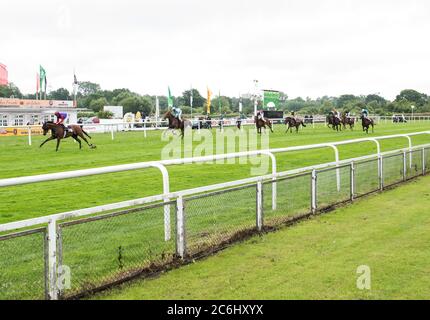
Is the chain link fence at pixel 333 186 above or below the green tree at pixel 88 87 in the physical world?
below

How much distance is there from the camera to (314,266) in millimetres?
4746

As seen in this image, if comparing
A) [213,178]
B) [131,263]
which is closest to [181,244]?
[131,263]

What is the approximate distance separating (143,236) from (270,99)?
152 feet

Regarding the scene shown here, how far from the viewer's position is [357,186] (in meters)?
8.87

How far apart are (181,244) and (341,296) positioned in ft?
5.52

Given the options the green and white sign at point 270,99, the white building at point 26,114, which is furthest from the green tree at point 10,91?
the green and white sign at point 270,99

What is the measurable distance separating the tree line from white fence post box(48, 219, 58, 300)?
4783 cm

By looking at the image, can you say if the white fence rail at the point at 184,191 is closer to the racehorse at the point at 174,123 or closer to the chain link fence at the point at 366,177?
the chain link fence at the point at 366,177

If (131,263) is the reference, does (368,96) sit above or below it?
above

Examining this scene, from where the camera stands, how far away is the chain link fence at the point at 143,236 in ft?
Result: 12.8

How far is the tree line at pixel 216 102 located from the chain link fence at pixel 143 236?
45.0 meters

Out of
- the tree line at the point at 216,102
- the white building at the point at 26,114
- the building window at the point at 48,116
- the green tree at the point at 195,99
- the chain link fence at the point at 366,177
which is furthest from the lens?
the green tree at the point at 195,99

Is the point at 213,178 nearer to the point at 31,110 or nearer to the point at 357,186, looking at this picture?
the point at 357,186

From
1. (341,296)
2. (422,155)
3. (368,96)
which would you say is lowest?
(341,296)
